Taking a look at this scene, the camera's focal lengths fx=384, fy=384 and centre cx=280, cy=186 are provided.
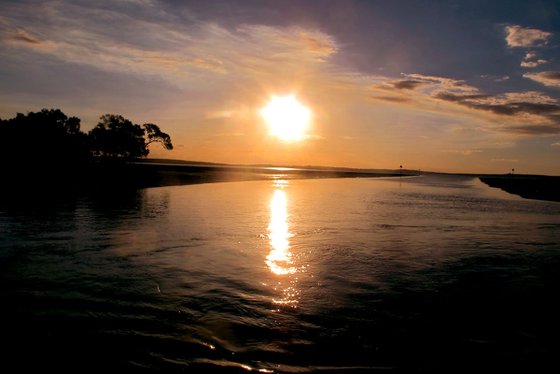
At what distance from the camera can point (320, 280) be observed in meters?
11.8

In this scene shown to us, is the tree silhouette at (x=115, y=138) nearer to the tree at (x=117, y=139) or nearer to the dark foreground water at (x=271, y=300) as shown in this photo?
the tree at (x=117, y=139)

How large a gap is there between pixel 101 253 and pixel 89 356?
27.1 feet

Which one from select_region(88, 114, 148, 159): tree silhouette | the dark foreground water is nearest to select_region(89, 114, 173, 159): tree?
select_region(88, 114, 148, 159): tree silhouette

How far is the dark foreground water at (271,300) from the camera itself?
682 cm

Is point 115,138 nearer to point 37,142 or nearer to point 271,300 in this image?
point 37,142

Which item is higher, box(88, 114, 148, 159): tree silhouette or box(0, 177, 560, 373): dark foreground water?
box(88, 114, 148, 159): tree silhouette

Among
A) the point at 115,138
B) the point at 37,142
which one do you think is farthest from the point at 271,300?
the point at 115,138

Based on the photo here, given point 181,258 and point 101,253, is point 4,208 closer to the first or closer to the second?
point 101,253

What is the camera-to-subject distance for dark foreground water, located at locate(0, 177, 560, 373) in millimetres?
6820

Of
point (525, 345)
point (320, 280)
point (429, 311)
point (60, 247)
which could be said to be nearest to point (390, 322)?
point (429, 311)

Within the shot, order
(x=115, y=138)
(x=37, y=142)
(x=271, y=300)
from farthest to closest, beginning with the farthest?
(x=115, y=138) → (x=37, y=142) → (x=271, y=300)

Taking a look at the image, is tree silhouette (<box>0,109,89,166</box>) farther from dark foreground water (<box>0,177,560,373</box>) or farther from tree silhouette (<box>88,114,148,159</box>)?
dark foreground water (<box>0,177,560,373</box>)

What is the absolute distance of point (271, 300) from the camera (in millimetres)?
9844

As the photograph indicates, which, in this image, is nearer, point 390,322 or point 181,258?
point 390,322
